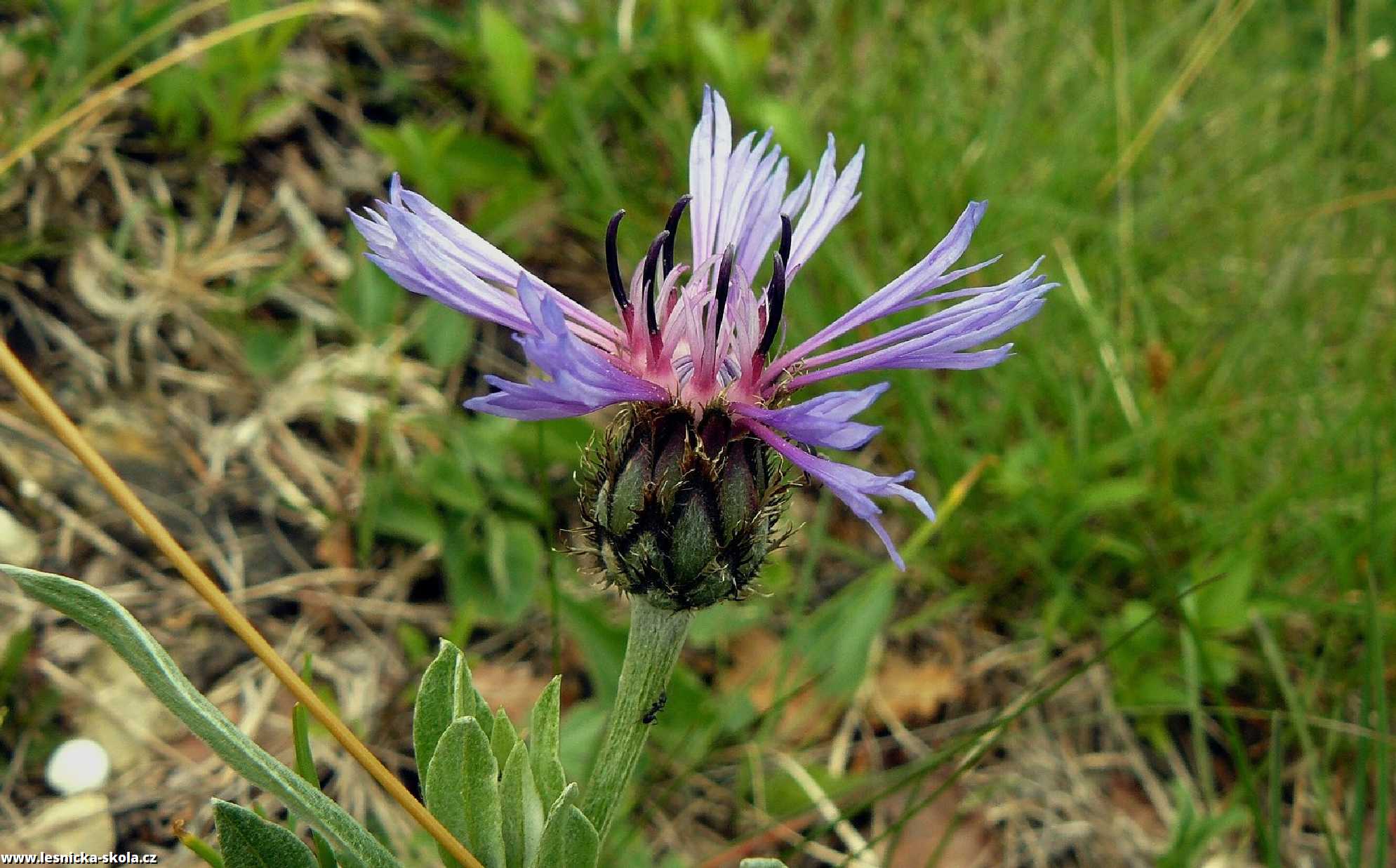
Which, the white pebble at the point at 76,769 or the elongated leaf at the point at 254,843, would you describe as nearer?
the elongated leaf at the point at 254,843

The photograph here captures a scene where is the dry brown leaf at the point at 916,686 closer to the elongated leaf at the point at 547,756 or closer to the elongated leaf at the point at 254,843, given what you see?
the elongated leaf at the point at 547,756

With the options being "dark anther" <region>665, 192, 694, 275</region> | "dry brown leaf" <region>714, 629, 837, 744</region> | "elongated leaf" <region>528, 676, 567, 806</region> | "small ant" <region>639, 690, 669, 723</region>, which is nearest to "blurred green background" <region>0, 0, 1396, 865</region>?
"dry brown leaf" <region>714, 629, 837, 744</region>

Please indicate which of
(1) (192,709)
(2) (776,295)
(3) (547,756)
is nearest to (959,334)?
(2) (776,295)

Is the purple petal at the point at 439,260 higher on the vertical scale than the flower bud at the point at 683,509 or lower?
higher

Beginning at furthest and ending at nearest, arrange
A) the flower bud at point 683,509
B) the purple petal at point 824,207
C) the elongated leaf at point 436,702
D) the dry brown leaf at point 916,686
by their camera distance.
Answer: the dry brown leaf at point 916,686, the purple petal at point 824,207, the elongated leaf at point 436,702, the flower bud at point 683,509

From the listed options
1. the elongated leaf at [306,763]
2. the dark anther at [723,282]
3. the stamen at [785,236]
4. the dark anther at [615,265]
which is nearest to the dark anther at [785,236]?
the stamen at [785,236]

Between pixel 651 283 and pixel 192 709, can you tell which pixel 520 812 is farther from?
pixel 651 283

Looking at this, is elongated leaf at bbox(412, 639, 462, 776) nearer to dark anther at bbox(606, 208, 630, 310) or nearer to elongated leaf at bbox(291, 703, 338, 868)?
elongated leaf at bbox(291, 703, 338, 868)

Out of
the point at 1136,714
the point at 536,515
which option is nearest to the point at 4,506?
the point at 536,515
